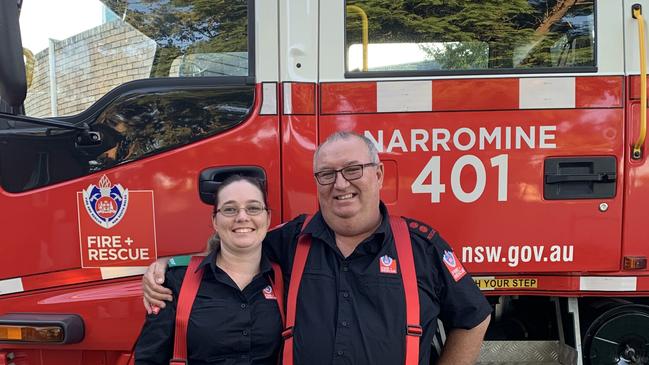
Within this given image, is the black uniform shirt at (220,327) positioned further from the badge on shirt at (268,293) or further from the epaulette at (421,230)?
the epaulette at (421,230)

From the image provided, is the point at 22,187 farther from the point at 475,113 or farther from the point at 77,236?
the point at 475,113

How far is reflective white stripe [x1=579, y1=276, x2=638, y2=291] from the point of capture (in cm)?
199

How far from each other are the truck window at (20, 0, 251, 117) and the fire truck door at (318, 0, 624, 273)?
0.42 metres

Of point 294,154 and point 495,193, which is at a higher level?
point 294,154

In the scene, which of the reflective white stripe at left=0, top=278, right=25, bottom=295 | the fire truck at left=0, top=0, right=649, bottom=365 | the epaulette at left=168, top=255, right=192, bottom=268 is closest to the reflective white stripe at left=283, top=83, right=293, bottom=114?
the fire truck at left=0, top=0, right=649, bottom=365

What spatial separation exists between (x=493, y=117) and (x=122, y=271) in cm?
154

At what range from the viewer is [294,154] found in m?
1.95

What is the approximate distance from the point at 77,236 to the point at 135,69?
69 cm

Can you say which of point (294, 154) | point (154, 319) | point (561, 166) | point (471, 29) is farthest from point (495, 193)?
point (154, 319)

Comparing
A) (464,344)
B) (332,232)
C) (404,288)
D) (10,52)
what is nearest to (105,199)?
(10,52)

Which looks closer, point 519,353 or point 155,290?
point 155,290

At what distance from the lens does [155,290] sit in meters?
1.59

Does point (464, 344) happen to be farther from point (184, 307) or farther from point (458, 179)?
point (184, 307)

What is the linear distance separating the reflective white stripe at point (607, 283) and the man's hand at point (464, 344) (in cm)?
Answer: 55
